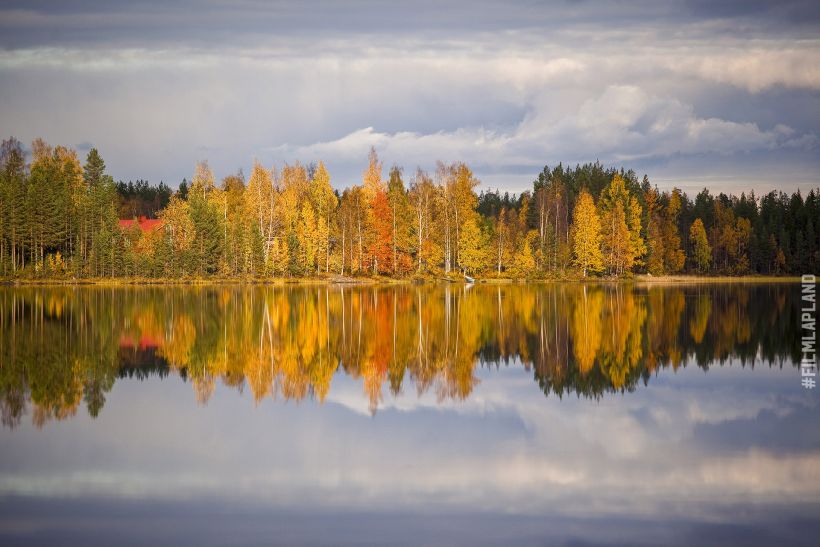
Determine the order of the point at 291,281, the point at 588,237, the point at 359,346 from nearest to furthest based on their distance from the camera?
the point at 359,346, the point at 291,281, the point at 588,237

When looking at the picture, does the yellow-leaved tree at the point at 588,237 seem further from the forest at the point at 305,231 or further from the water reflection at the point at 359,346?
the water reflection at the point at 359,346

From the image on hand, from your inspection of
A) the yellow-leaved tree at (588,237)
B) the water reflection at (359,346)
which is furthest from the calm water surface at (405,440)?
the yellow-leaved tree at (588,237)

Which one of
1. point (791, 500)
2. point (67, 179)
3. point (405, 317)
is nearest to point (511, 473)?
point (791, 500)

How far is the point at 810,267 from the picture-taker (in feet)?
382

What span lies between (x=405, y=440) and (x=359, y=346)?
12872 mm

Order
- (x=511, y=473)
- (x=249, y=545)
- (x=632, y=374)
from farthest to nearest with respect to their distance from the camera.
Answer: (x=632, y=374)
(x=511, y=473)
(x=249, y=545)

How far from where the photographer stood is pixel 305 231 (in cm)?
8588

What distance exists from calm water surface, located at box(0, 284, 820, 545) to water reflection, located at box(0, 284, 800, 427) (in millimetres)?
148

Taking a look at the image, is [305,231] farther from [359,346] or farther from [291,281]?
[359,346]

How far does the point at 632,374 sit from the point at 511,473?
33.0 feet

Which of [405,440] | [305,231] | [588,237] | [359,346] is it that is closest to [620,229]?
[588,237]

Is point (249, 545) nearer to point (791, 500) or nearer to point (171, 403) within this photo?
point (791, 500)

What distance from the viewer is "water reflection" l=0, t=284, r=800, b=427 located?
64.0 feet

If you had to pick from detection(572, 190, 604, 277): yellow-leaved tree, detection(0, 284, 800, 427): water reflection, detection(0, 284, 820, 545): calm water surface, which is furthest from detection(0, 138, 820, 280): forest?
detection(0, 284, 820, 545): calm water surface
